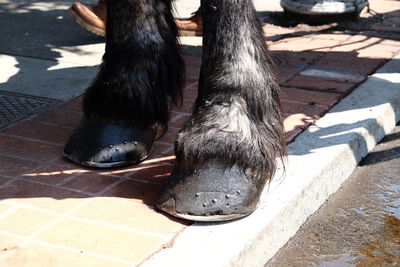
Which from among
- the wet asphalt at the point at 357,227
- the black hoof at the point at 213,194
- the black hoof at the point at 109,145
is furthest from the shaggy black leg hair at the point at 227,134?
the black hoof at the point at 109,145

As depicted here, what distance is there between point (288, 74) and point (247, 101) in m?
1.74

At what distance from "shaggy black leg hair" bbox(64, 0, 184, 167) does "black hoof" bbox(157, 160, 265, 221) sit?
464 millimetres

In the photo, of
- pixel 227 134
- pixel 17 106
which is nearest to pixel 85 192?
pixel 227 134

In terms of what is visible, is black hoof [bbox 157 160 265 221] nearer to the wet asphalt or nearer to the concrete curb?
the concrete curb

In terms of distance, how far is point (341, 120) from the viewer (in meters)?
3.48

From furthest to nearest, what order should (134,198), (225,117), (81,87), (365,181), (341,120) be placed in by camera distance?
(81,87), (341,120), (365,181), (134,198), (225,117)

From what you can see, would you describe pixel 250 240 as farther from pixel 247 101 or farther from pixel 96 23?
pixel 96 23

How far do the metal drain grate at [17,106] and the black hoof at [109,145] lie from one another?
616mm

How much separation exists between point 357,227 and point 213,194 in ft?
1.97

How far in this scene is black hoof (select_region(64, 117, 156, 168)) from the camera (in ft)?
9.57

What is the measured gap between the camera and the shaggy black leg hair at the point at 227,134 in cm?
251

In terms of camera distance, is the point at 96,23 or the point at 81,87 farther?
the point at 96,23

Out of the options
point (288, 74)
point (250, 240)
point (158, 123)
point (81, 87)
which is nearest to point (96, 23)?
point (81, 87)

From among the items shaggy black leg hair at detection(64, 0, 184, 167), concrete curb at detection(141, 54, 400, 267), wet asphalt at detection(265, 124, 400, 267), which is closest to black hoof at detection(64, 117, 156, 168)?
shaggy black leg hair at detection(64, 0, 184, 167)
